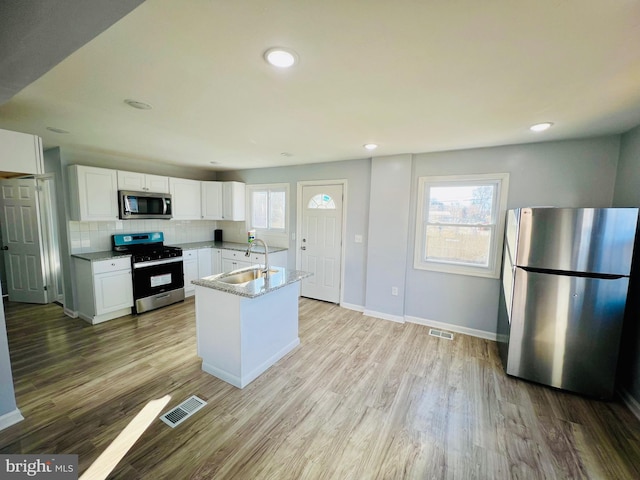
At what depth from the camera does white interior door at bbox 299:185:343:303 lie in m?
4.35

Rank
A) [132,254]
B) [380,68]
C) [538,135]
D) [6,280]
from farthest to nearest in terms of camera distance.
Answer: [6,280], [132,254], [538,135], [380,68]

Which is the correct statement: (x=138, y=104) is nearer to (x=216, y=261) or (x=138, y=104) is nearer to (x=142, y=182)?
(x=142, y=182)

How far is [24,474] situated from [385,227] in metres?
3.91

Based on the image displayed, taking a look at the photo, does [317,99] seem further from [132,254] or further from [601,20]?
[132,254]

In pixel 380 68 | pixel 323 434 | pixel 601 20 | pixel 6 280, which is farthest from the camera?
pixel 6 280

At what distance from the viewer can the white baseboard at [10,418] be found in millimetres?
1865

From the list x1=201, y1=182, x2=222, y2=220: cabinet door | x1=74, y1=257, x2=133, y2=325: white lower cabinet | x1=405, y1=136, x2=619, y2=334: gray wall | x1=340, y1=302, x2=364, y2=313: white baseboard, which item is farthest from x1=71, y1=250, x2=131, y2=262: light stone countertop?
x1=405, y1=136, x2=619, y2=334: gray wall

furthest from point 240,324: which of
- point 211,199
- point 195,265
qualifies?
point 211,199

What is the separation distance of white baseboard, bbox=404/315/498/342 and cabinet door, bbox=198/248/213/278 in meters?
3.78

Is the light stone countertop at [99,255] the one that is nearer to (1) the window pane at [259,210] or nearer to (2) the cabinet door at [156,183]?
(2) the cabinet door at [156,183]

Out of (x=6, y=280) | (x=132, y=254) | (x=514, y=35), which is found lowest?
(x=6, y=280)

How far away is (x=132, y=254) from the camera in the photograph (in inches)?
150

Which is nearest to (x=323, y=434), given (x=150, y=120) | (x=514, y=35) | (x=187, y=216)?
(x=514, y=35)

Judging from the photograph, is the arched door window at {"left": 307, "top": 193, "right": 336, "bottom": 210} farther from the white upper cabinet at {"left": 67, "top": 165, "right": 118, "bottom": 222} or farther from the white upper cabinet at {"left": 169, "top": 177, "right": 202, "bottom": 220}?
the white upper cabinet at {"left": 67, "top": 165, "right": 118, "bottom": 222}
